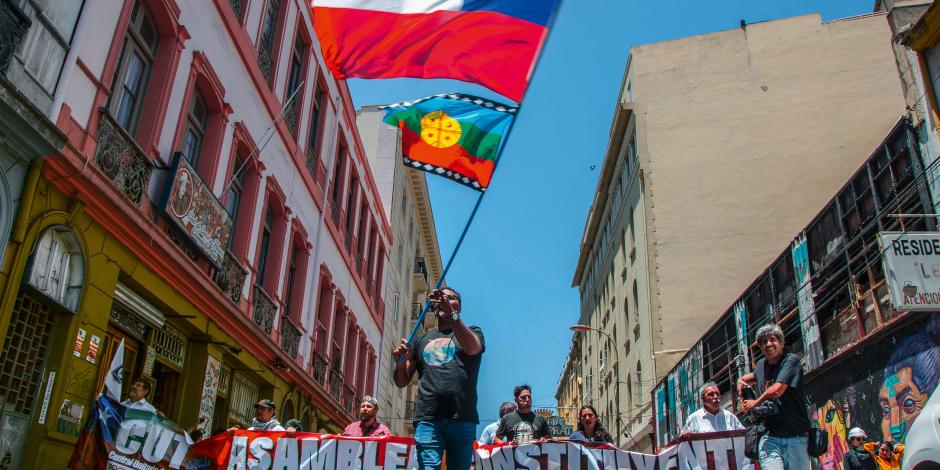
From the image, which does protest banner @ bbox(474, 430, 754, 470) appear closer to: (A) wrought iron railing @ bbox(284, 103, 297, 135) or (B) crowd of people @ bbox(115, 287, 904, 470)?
(B) crowd of people @ bbox(115, 287, 904, 470)

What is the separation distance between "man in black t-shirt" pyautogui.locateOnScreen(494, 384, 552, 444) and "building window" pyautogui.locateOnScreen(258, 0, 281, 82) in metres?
9.29

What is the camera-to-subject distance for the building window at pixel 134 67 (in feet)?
32.7

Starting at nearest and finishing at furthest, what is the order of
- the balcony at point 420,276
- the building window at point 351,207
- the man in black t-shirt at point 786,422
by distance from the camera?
the man in black t-shirt at point 786,422
the building window at point 351,207
the balcony at point 420,276

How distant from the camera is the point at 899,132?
13656mm

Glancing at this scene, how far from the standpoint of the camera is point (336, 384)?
2292cm

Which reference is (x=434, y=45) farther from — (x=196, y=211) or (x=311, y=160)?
(x=311, y=160)

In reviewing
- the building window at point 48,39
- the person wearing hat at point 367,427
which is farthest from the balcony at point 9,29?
the person wearing hat at point 367,427

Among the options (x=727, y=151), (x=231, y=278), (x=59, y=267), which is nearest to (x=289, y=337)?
(x=231, y=278)

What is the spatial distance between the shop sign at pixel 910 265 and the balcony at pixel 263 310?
1145cm

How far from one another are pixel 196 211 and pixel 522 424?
645 centimetres

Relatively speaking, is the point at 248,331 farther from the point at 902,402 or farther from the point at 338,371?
the point at 902,402

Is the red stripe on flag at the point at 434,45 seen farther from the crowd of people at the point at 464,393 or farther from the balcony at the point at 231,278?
the balcony at the point at 231,278

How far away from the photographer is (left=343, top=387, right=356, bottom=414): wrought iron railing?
24312 millimetres

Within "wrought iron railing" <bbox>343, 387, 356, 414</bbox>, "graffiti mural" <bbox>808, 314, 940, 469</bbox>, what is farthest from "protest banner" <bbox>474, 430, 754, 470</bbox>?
"wrought iron railing" <bbox>343, 387, 356, 414</bbox>
